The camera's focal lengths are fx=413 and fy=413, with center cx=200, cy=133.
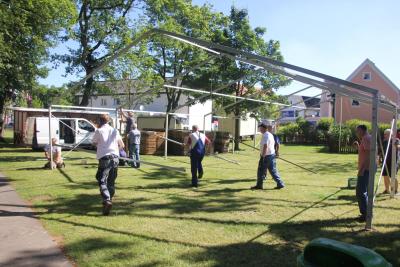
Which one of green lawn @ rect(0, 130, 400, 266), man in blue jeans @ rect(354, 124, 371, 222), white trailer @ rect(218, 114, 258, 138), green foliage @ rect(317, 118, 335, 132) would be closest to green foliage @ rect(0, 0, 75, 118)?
green lawn @ rect(0, 130, 400, 266)

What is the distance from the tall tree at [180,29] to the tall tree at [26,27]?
21.6 feet

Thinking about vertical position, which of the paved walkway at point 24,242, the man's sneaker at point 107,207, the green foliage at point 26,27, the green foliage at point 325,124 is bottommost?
the paved walkway at point 24,242

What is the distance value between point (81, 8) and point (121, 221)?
737 inches

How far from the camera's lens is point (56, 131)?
22.0 meters

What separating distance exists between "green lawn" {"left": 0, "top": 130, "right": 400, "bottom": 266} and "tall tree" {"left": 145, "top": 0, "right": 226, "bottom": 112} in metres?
14.3

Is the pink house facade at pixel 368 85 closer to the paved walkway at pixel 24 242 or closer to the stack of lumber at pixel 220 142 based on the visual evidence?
the stack of lumber at pixel 220 142

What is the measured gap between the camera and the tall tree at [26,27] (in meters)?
15.8

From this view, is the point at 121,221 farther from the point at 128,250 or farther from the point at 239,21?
the point at 239,21

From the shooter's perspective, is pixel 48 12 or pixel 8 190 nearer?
pixel 8 190

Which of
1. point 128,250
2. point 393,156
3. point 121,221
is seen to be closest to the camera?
point 128,250

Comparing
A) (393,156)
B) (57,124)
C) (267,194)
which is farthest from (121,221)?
(57,124)

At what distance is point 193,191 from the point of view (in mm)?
10445

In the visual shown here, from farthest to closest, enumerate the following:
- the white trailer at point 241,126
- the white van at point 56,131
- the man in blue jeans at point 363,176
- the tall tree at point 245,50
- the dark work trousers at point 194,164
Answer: the white trailer at point 241,126, the tall tree at point 245,50, the white van at point 56,131, the dark work trousers at point 194,164, the man in blue jeans at point 363,176

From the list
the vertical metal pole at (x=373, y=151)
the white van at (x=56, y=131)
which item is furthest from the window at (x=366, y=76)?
the vertical metal pole at (x=373, y=151)
